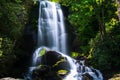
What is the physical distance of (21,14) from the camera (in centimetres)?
2052

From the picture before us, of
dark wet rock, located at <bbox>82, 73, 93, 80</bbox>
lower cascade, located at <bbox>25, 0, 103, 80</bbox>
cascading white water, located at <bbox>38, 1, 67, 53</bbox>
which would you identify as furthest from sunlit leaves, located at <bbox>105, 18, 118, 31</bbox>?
dark wet rock, located at <bbox>82, 73, 93, 80</bbox>

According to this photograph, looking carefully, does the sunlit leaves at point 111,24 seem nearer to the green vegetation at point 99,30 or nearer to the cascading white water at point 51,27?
the green vegetation at point 99,30

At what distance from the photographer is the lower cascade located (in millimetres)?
18453

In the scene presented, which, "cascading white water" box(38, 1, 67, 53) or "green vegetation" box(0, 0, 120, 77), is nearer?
"green vegetation" box(0, 0, 120, 77)

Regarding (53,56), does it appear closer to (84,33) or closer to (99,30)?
(84,33)

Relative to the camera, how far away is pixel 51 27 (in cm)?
2683

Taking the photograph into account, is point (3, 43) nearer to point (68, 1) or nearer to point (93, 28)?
point (68, 1)

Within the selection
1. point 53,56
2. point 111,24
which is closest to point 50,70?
point 53,56

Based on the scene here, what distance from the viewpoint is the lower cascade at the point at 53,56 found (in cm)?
1845

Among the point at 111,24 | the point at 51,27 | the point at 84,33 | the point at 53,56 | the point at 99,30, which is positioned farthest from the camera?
the point at 51,27

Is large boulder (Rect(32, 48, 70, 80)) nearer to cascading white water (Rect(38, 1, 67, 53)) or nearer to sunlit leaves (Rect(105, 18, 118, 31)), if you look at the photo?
sunlit leaves (Rect(105, 18, 118, 31))

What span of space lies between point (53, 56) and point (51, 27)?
23.2 feet

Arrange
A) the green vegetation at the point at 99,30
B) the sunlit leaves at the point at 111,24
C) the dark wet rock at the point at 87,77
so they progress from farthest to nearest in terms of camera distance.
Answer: the sunlit leaves at the point at 111,24
the green vegetation at the point at 99,30
the dark wet rock at the point at 87,77

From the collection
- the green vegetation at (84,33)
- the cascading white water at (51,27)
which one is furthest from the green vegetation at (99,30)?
the cascading white water at (51,27)
